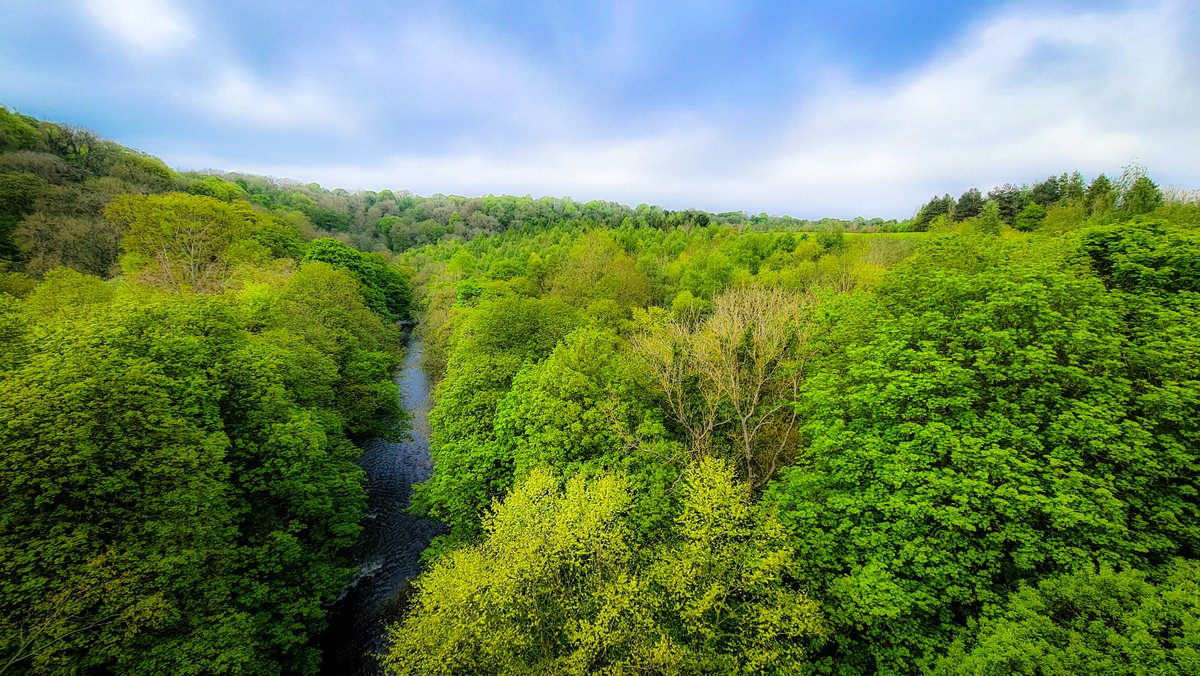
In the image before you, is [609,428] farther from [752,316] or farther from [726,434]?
[752,316]

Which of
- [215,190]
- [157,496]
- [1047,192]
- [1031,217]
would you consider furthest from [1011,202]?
[215,190]

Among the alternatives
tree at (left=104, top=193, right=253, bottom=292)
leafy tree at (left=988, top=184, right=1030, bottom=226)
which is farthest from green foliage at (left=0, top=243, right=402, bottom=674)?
leafy tree at (left=988, top=184, right=1030, bottom=226)

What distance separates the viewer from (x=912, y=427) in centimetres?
1340

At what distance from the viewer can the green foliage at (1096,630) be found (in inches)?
314

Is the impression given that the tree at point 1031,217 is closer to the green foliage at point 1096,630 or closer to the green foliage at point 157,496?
the green foliage at point 1096,630

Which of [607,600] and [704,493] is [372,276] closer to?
[704,493]

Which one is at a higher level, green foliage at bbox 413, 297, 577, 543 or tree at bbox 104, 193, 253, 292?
tree at bbox 104, 193, 253, 292

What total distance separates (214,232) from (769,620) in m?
51.6

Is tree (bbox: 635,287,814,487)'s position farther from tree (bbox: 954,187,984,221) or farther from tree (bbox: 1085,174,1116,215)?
tree (bbox: 954,187,984,221)

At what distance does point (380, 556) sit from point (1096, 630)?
2972 cm

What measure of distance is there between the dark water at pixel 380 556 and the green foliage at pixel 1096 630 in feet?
75.9

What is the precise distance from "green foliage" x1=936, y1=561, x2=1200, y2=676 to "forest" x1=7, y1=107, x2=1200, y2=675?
2.7 inches

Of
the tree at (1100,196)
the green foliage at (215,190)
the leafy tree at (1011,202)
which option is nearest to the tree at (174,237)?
the green foliage at (215,190)

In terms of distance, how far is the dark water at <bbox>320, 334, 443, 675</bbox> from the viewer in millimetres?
20156
